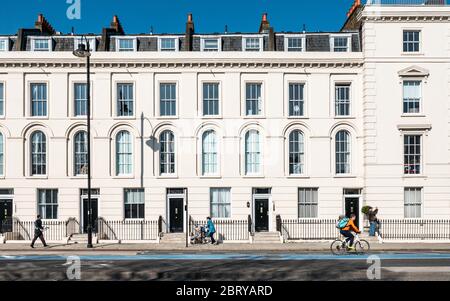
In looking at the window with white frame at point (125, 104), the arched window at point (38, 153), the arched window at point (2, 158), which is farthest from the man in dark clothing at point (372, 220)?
the arched window at point (2, 158)

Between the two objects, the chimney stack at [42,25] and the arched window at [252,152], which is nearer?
the arched window at [252,152]

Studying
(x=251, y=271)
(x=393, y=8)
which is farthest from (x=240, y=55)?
(x=251, y=271)

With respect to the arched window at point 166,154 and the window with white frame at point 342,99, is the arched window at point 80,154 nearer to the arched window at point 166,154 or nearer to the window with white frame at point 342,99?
the arched window at point 166,154

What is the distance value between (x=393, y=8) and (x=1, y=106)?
23.5 metres

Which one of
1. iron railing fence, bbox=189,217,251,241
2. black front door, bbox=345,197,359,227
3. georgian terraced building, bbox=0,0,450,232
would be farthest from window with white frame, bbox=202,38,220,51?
black front door, bbox=345,197,359,227

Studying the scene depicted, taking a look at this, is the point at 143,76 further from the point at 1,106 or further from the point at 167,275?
the point at 167,275

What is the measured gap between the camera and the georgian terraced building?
26875 millimetres

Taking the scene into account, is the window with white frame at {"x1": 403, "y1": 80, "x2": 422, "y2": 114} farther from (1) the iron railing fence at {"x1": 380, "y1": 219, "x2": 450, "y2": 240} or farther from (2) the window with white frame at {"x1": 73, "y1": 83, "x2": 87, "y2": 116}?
(2) the window with white frame at {"x1": 73, "y1": 83, "x2": 87, "y2": 116}

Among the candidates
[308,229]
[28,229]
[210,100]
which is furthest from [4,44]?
[308,229]

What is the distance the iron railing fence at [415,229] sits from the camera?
1027 inches

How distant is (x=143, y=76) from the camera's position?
2748 centimetres

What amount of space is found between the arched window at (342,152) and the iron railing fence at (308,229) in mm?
3113

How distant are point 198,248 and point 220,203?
4987 millimetres
